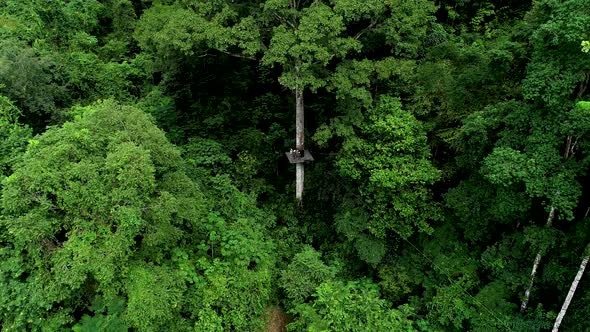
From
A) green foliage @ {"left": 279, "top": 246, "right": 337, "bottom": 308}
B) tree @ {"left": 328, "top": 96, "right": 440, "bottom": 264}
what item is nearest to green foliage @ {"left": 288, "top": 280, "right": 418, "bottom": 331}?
green foliage @ {"left": 279, "top": 246, "right": 337, "bottom": 308}

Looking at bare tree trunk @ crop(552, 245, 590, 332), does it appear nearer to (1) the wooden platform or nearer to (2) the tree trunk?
(1) the wooden platform

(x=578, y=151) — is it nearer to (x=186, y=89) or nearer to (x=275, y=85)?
(x=275, y=85)

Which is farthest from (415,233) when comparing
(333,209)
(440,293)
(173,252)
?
(173,252)

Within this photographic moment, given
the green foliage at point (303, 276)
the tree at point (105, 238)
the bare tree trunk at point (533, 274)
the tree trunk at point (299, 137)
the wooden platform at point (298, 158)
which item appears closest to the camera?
the tree at point (105, 238)

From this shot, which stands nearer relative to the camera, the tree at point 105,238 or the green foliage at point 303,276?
the tree at point 105,238

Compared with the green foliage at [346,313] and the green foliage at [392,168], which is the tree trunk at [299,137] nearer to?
the green foliage at [392,168]

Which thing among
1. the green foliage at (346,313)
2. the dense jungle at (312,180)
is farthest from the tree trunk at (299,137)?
the green foliage at (346,313)

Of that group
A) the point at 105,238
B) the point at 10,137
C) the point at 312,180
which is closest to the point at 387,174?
the point at 312,180
